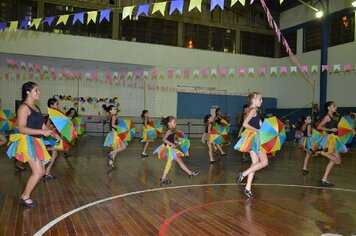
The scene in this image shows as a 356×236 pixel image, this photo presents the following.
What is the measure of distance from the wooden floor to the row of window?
12.2 metres

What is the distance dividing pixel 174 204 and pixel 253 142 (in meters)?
1.73

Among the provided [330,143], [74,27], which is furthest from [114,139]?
[74,27]

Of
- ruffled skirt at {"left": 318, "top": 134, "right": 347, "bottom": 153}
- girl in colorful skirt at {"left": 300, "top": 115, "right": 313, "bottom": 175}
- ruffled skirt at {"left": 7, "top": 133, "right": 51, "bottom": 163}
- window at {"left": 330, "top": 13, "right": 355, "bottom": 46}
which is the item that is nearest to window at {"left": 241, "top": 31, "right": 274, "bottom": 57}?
window at {"left": 330, "top": 13, "right": 355, "bottom": 46}

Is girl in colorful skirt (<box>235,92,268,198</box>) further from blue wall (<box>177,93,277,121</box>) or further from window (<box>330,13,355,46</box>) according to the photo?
blue wall (<box>177,93,277,121</box>)

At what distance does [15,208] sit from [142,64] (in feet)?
52.7

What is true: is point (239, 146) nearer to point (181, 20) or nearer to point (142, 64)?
point (142, 64)

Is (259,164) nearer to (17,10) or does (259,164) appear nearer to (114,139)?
(114,139)

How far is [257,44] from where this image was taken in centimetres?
2488

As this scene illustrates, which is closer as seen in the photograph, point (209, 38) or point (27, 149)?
point (27, 149)

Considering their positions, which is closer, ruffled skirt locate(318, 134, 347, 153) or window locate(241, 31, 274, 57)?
ruffled skirt locate(318, 134, 347, 153)

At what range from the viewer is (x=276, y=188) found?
23.2 feet

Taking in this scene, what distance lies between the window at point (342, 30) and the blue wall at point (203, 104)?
6786mm

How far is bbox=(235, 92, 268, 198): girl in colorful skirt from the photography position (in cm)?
615

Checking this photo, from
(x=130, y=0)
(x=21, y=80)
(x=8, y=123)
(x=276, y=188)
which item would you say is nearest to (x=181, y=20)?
(x=130, y=0)
